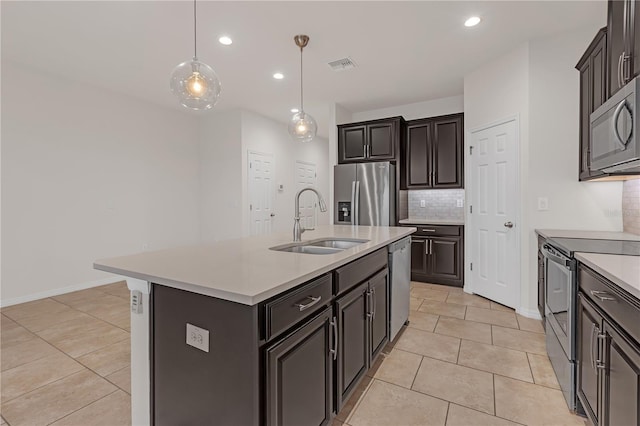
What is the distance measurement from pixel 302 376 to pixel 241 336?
15.1 inches

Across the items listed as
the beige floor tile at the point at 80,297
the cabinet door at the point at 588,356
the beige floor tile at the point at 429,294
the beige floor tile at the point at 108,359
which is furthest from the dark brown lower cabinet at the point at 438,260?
the beige floor tile at the point at 80,297

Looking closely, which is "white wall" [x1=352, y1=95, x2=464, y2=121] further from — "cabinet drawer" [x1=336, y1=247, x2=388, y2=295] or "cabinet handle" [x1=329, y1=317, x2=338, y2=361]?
"cabinet handle" [x1=329, y1=317, x2=338, y2=361]

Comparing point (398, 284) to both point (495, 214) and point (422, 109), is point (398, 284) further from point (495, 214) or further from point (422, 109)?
point (422, 109)

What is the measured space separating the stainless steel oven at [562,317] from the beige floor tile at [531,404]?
2.4 inches

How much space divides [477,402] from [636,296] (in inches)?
45.2

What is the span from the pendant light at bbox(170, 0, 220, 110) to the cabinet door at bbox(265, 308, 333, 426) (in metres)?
1.74

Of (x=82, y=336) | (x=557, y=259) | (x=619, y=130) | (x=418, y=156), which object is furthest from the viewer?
(x=418, y=156)

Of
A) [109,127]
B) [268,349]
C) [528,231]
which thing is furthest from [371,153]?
[268,349]

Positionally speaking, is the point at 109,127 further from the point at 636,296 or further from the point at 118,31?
the point at 636,296

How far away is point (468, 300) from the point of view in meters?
3.71

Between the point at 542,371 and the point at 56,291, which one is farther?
the point at 56,291

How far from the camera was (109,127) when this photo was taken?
178 inches

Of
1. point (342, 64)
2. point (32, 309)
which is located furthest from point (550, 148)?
point (32, 309)

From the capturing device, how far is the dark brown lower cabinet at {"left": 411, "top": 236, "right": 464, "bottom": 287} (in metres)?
4.25
